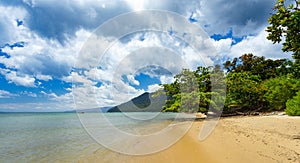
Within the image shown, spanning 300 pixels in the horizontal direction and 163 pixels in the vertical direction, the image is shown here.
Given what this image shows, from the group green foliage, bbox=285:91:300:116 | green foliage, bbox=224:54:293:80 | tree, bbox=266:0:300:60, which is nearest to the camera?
tree, bbox=266:0:300:60

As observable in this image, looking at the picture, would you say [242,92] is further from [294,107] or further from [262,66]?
[262,66]

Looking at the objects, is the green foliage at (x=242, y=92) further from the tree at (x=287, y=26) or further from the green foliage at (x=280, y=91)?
the tree at (x=287, y=26)

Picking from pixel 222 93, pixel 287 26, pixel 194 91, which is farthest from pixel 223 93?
pixel 287 26

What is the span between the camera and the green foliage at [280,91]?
867 inches

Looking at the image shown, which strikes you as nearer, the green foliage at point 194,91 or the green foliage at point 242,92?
the green foliage at point 194,91

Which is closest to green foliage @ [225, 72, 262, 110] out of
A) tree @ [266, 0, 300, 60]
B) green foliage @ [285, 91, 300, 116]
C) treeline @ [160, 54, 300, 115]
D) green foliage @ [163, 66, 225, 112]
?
treeline @ [160, 54, 300, 115]

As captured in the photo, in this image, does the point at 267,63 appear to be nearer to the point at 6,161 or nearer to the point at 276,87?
the point at 276,87

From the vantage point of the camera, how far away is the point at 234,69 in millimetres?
47094

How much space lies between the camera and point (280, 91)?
2312cm

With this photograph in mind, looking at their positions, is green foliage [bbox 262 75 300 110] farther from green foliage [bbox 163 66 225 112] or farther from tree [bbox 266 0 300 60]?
tree [bbox 266 0 300 60]

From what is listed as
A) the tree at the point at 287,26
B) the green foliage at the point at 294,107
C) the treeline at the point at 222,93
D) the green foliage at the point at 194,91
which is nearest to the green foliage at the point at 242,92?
the treeline at the point at 222,93

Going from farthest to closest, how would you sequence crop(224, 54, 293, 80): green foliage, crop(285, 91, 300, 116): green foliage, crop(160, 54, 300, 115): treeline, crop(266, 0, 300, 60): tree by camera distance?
crop(224, 54, 293, 80): green foliage < crop(160, 54, 300, 115): treeline < crop(285, 91, 300, 116): green foliage < crop(266, 0, 300, 60): tree

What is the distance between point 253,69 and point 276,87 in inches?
844

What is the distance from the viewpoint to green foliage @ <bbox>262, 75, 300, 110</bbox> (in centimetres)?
2202
